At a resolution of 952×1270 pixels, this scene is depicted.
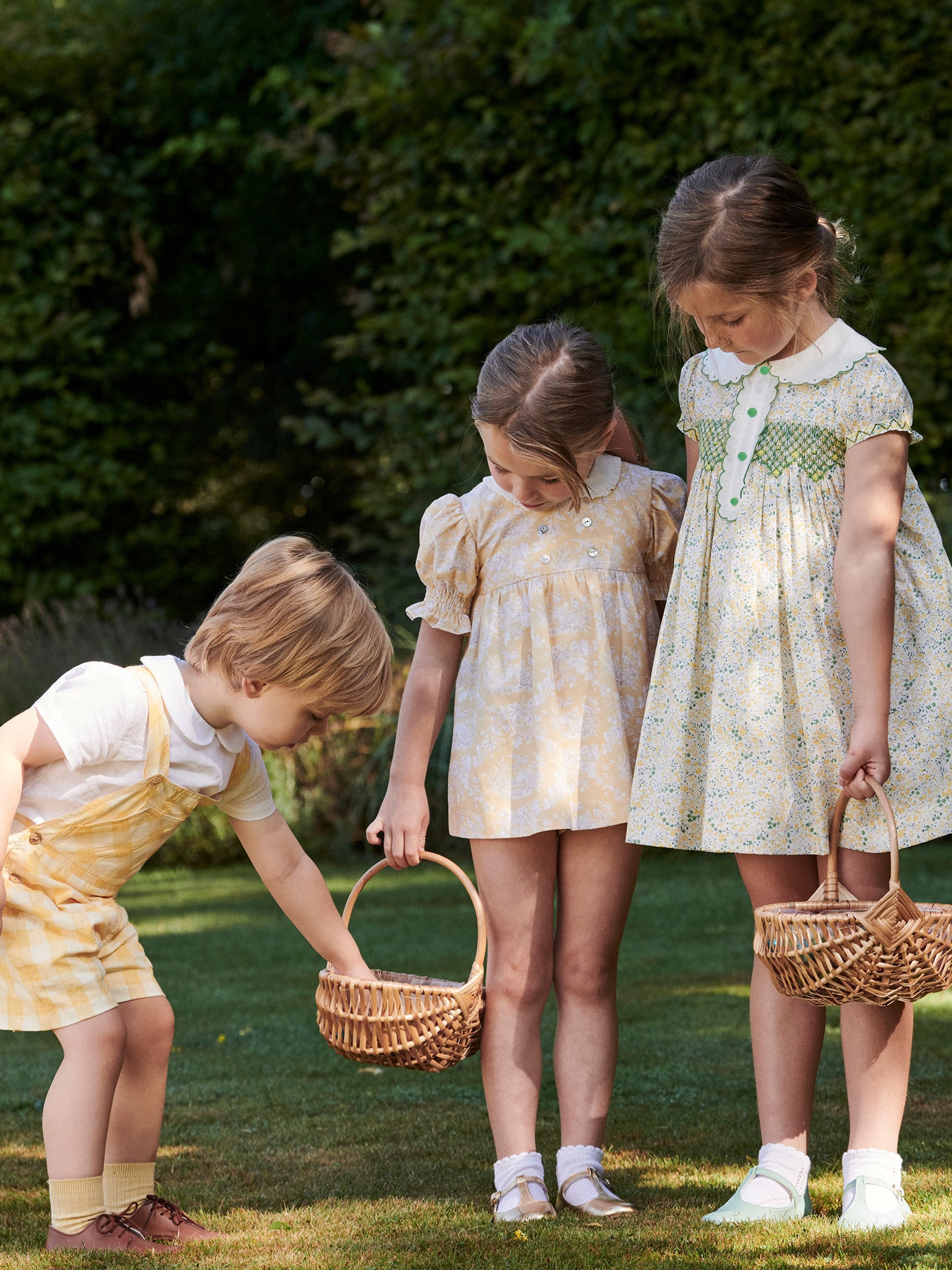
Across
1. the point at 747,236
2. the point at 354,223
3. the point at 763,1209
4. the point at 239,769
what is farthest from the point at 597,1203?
the point at 354,223

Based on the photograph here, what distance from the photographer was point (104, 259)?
9531mm

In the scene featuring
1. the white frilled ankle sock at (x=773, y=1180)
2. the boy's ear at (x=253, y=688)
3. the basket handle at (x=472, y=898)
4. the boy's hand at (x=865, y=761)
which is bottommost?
the white frilled ankle sock at (x=773, y=1180)

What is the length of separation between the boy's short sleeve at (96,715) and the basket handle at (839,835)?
3.65 ft

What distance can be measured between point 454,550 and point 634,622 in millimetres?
351

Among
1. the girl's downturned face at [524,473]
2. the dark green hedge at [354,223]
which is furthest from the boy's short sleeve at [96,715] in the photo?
the dark green hedge at [354,223]

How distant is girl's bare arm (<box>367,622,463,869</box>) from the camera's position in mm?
2691

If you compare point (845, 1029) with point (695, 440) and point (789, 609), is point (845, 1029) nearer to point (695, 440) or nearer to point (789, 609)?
point (789, 609)

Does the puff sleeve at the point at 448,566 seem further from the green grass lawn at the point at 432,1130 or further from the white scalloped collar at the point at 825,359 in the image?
the green grass lawn at the point at 432,1130

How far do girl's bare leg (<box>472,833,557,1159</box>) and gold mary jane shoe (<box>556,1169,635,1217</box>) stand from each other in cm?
13

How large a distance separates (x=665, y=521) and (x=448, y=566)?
1.34ft

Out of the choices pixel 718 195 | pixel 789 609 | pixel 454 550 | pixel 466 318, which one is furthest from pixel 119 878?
pixel 466 318

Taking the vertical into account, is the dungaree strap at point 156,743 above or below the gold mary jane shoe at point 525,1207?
above

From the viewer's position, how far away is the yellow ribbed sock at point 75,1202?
7.50 ft

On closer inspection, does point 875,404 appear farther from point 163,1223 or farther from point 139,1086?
point 163,1223
